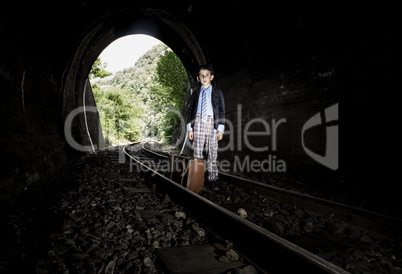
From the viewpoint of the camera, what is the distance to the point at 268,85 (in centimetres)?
487

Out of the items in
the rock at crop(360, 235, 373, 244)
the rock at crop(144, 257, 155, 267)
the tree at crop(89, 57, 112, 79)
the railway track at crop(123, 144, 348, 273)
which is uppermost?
the tree at crop(89, 57, 112, 79)

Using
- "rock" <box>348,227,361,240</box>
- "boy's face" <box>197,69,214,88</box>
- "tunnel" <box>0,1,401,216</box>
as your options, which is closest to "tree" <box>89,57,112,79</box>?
"tunnel" <box>0,1,401,216</box>

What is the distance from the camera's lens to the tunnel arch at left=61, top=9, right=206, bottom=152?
22.2 ft

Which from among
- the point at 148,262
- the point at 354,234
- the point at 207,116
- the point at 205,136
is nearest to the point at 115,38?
the point at 207,116

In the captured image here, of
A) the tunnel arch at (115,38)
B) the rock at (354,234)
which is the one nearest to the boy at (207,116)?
the rock at (354,234)

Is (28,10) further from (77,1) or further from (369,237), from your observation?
(369,237)

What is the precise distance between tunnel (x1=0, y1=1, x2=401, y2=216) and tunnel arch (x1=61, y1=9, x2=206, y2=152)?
9 cm

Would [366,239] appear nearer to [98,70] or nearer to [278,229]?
[278,229]

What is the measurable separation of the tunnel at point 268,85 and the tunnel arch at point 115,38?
0.09 metres

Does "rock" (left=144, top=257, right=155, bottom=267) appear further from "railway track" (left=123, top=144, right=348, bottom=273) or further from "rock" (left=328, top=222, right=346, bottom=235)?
"rock" (left=328, top=222, right=346, bottom=235)

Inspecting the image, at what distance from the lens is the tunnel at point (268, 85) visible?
9.66 feet

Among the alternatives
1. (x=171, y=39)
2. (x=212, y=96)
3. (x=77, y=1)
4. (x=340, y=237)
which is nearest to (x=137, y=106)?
(x=171, y=39)

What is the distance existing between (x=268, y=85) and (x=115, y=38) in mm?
7005

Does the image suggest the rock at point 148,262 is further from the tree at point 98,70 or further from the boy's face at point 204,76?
the tree at point 98,70
